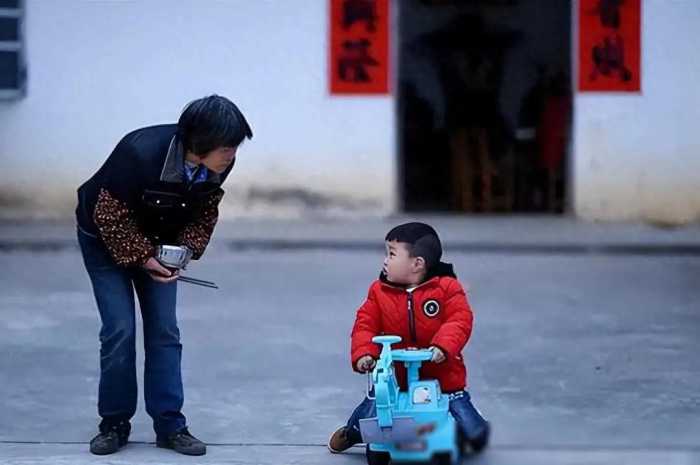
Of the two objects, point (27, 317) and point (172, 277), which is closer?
point (172, 277)

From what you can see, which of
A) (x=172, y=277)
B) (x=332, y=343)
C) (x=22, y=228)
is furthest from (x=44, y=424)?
(x=22, y=228)

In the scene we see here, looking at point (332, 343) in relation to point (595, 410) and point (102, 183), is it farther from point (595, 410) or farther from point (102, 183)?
point (102, 183)

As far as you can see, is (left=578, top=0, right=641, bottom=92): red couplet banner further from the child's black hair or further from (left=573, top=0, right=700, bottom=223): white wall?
the child's black hair

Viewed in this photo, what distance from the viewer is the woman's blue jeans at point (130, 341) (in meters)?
5.50

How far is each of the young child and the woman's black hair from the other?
0.73 m

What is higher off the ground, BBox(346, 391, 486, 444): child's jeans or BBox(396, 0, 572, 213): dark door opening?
BBox(396, 0, 572, 213): dark door opening

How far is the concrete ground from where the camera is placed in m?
5.89

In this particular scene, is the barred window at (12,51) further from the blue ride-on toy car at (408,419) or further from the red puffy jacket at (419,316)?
the blue ride-on toy car at (408,419)

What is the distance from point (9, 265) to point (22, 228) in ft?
5.84

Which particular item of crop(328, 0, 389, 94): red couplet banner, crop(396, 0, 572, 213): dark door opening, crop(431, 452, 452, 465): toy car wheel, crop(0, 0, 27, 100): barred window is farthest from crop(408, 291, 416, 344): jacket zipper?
crop(396, 0, 572, 213): dark door opening

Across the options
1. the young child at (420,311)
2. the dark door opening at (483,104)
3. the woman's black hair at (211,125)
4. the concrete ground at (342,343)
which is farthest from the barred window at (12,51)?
the young child at (420,311)

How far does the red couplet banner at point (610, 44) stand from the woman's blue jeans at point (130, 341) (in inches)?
330

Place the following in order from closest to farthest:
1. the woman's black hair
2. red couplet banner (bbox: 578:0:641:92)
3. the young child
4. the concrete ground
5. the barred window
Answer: the woman's black hair
the young child
the concrete ground
red couplet banner (bbox: 578:0:641:92)
the barred window

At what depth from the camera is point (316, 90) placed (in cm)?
1330
